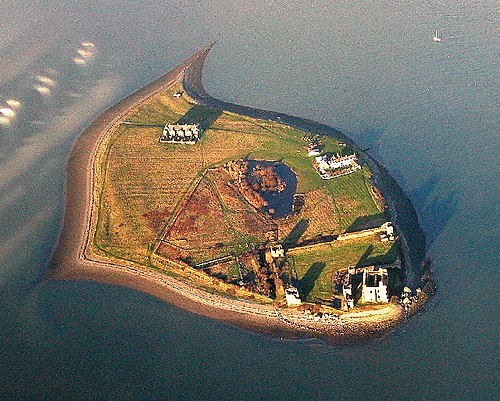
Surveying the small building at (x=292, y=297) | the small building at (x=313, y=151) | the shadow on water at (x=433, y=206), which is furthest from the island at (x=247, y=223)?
the shadow on water at (x=433, y=206)

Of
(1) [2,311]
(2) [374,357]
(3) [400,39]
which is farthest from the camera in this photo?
(3) [400,39]

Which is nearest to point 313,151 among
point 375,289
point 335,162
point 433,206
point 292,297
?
point 335,162

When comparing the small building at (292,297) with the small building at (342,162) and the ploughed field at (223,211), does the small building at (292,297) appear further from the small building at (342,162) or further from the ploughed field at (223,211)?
the small building at (342,162)

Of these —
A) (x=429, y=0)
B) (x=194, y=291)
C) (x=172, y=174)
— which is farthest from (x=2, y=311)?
(x=429, y=0)

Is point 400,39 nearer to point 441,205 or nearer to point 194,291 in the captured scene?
point 441,205

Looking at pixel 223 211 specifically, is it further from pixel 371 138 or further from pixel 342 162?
pixel 371 138
